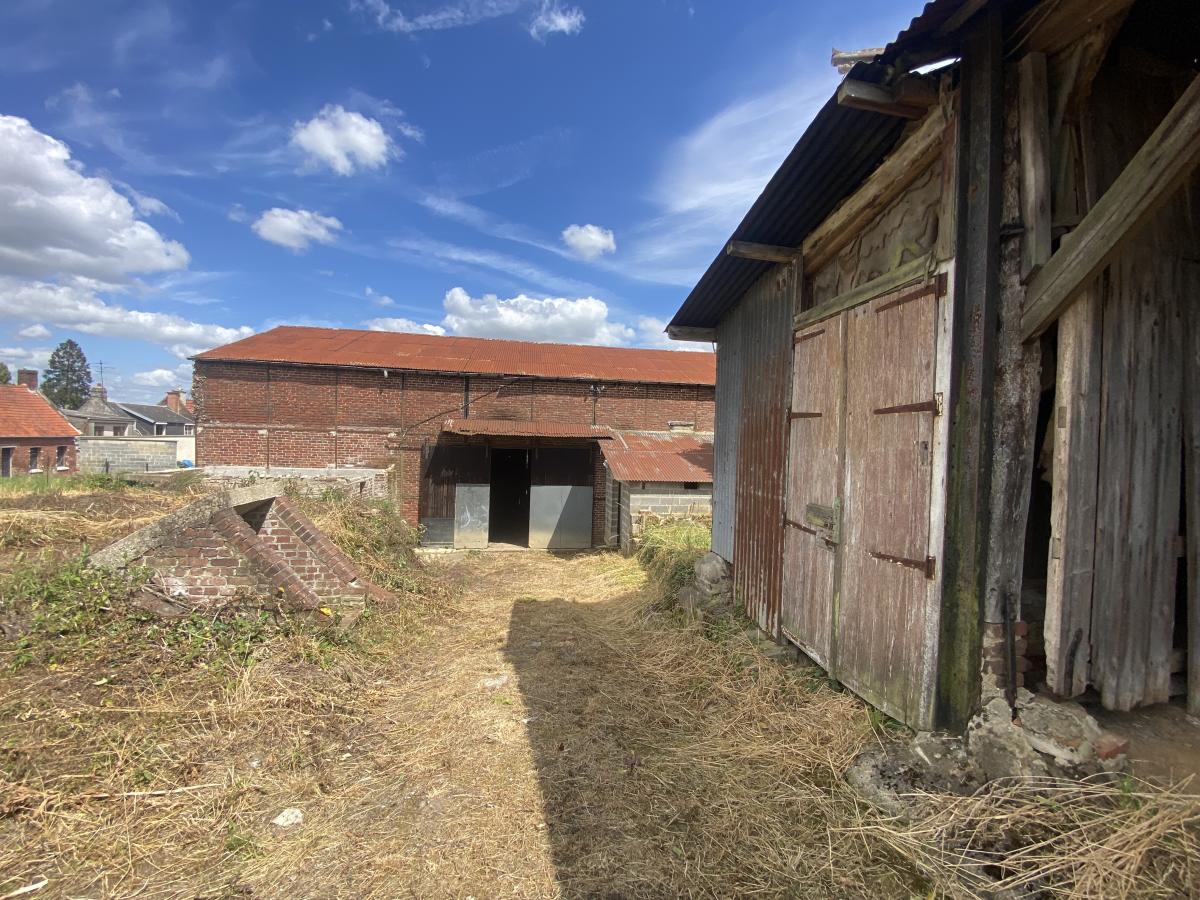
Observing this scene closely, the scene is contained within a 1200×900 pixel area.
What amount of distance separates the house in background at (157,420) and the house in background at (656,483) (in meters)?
51.0

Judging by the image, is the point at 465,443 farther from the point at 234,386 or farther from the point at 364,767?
the point at 364,767

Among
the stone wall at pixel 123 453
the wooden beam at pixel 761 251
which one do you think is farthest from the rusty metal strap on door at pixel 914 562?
the stone wall at pixel 123 453

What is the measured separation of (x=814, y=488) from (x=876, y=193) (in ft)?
6.77

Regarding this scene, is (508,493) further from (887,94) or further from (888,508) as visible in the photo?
(887,94)

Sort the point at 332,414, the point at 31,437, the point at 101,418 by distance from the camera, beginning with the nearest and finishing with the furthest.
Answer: the point at 332,414
the point at 31,437
the point at 101,418

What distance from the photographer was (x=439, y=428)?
1432cm

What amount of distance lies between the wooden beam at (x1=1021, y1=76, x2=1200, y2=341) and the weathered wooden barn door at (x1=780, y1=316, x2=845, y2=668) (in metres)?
1.42

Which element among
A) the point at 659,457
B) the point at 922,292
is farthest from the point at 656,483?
the point at 922,292

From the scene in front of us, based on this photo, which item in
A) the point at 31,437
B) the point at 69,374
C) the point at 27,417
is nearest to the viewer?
the point at 31,437

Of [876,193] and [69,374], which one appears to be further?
[69,374]

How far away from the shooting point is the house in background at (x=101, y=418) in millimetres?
42375

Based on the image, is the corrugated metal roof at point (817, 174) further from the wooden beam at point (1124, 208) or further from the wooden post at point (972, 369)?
the wooden beam at point (1124, 208)

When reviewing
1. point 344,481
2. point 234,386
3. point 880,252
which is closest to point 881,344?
point 880,252

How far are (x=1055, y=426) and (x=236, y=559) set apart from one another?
18.8 feet
